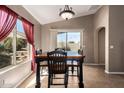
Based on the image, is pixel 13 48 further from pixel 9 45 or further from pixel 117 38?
pixel 117 38

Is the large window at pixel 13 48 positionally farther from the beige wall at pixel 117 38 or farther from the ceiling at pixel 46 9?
the beige wall at pixel 117 38

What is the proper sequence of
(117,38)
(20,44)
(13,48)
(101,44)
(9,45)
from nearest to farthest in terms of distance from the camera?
1. (9,45)
2. (13,48)
3. (20,44)
4. (117,38)
5. (101,44)

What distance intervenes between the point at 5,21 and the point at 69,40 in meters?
5.96

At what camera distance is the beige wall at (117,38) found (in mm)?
6066

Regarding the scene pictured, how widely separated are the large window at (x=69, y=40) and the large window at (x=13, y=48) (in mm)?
3478

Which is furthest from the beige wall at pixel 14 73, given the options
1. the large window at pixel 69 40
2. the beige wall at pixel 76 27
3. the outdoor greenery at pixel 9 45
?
the large window at pixel 69 40

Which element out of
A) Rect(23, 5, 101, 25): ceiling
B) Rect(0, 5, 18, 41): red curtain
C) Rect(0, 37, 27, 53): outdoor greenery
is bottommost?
Rect(0, 37, 27, 53): outdoor greenery

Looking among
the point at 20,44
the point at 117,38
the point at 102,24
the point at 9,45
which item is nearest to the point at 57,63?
the point at 9,45

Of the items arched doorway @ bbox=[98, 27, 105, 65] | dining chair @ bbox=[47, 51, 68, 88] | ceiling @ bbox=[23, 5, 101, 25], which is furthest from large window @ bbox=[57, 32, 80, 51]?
dining chair @ bbox=[47, 51, 68, 88]

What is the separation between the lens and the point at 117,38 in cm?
611

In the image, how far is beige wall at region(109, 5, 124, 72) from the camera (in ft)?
19.9

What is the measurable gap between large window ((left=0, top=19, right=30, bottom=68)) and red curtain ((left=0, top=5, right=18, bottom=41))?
386 mm

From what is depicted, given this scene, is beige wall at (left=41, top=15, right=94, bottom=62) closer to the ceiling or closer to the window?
the ceiling

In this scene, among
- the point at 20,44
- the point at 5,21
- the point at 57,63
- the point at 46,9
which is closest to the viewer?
the point at 5,21
